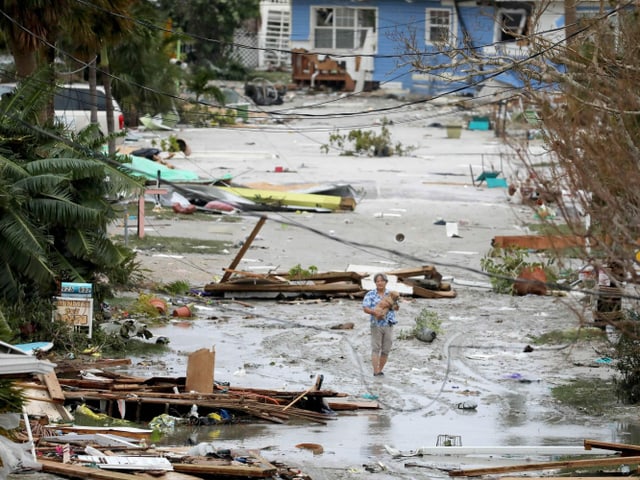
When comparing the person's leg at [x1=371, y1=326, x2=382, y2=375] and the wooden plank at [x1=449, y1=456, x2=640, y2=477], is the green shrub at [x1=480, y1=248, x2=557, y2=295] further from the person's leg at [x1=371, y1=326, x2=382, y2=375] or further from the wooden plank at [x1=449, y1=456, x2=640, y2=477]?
the wooden plank at [x1=449, y1=456, x2=640, y2=477]

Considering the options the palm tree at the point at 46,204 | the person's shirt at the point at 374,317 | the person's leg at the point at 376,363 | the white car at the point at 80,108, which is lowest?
the person's leg at the point at 376,363

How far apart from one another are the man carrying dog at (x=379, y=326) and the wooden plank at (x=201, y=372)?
2902 millimetres

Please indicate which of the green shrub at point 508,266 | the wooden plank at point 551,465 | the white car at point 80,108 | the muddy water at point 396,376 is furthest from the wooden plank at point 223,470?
the white car at point 80,108

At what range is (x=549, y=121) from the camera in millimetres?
15766

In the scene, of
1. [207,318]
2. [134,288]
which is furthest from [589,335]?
[134,288]

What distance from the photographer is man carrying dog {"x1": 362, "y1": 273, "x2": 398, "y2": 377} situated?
16.5 m

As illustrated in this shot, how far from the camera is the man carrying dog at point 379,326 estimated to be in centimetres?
1653

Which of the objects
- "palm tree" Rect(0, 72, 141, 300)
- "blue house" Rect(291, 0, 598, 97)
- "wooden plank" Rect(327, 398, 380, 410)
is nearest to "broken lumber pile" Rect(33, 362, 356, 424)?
"wooden plank" Rect(327, 398, 380, 410)

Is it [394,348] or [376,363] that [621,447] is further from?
[394,348]

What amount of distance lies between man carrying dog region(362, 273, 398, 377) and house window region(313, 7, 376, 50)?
4278cm

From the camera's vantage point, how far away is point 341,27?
58844mm

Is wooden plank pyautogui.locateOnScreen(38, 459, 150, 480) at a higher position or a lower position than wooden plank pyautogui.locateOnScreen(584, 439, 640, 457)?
higher

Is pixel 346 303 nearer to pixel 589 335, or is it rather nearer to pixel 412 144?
pixel 589 335

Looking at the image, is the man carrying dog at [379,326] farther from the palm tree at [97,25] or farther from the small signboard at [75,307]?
the palm tree at [97,25]
